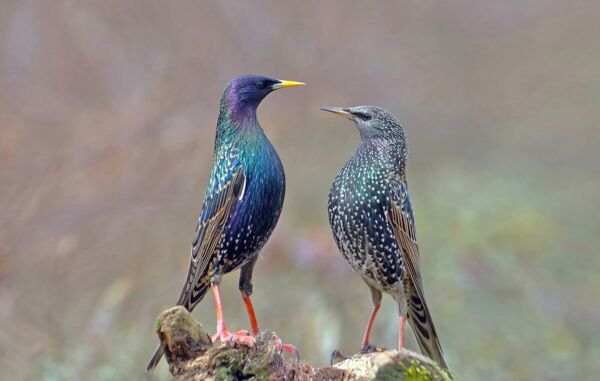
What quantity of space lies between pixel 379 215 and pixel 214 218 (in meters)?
0.95

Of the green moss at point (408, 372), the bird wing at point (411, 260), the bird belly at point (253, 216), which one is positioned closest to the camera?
the green moss at point (408, 372)

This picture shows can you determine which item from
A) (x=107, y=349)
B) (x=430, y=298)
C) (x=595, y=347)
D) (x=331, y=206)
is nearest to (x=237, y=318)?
(x=107, y=349)

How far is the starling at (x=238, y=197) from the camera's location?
17.2 feet

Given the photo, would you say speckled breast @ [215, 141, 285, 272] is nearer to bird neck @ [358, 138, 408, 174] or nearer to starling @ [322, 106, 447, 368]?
starling @ [322, 106, 447, 368]

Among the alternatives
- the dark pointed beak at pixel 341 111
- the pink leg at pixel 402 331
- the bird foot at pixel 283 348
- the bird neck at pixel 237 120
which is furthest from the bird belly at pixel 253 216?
the pink leg at pixel 402 331

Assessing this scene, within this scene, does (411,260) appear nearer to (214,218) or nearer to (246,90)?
(214,218)

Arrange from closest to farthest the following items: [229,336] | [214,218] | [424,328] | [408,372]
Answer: [408,372] → [229,336] → [214,218] → [424,328]

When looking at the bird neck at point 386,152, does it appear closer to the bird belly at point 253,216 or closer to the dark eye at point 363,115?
the dark eye at point 363,115

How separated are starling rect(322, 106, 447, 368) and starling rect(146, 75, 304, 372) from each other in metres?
0.41

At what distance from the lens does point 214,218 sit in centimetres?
536

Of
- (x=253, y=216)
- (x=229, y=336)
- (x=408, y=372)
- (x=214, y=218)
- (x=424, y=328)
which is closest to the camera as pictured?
(x=408, y=372)

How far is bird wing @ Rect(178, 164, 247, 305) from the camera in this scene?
17.4 ft

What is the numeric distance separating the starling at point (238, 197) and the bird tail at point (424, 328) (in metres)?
1.01

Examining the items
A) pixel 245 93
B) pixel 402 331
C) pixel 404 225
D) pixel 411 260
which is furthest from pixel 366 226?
pixel 245 93
